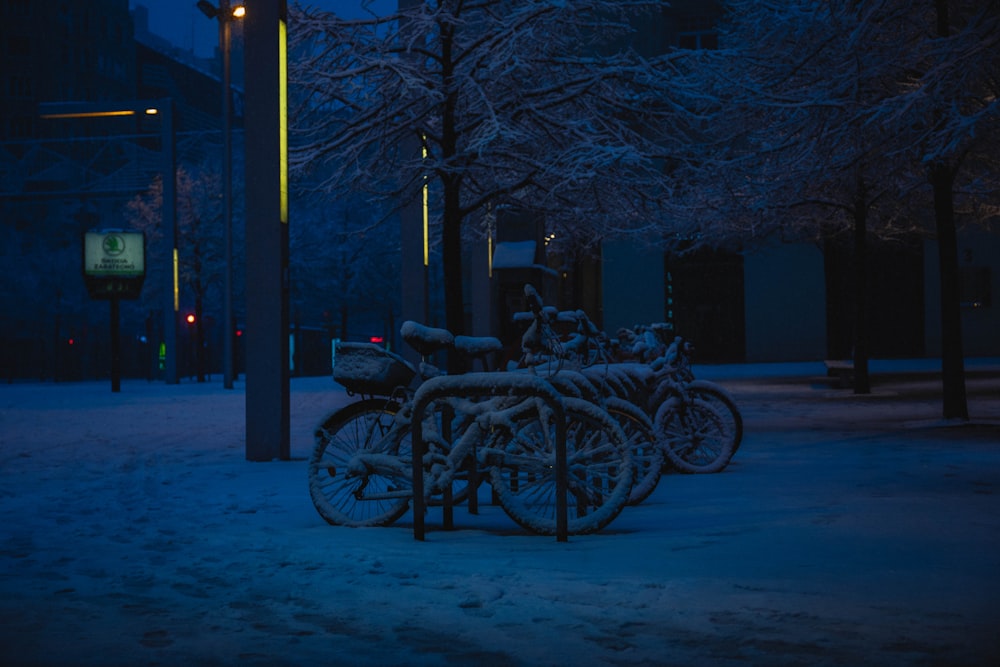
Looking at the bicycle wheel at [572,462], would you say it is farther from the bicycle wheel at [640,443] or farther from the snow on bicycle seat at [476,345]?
the snow on bicycle seat at [476,345]

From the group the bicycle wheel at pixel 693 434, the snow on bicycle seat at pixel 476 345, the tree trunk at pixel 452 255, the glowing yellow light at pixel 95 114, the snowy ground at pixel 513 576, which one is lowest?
the snowy ground at pixel 513 576

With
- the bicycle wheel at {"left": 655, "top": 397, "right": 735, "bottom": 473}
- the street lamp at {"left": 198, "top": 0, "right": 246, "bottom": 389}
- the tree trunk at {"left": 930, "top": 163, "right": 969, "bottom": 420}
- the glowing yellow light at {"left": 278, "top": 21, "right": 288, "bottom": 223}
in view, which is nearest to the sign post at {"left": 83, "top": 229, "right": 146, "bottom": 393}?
the street lamp at {"left": 198, "top": 0, "right": 246, "bottom": 389}

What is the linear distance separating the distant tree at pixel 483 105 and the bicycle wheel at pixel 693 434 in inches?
206

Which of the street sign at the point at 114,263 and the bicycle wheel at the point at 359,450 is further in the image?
the street sign at the point at 114,263

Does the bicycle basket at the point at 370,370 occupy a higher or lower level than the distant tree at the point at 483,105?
lower

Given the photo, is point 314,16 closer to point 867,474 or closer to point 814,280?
point 867,474

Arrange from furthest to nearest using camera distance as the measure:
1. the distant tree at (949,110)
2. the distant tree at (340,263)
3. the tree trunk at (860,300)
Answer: the distant tree at (340,263) → the tree trunk at (860,300) → the distant tree at (949,110)

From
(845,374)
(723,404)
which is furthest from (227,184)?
(723,404)

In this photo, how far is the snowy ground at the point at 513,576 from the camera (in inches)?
159

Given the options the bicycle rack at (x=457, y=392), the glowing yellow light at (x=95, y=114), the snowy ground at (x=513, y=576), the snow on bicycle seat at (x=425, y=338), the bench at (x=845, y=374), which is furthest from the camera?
the glowing yellow light at (x=95, y=114)

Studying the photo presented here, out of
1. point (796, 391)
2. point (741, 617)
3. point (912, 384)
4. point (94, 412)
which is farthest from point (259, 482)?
point (912, 384)

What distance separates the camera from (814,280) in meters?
40.6

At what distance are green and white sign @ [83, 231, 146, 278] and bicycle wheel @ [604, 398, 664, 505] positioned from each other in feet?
92.9

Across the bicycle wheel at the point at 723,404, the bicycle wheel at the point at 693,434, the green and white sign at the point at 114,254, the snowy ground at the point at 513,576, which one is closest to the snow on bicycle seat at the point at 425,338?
the snowy ground at the point at 513,576
